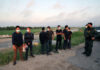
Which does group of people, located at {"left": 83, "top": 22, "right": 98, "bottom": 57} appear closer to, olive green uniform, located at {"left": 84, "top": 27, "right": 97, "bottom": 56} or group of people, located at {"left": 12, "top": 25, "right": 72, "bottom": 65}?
olive green uniform, located at {"left": 84, "top": 27, "right": 97, "bottom": 56}

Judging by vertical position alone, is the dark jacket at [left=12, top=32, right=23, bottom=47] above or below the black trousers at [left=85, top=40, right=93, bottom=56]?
above

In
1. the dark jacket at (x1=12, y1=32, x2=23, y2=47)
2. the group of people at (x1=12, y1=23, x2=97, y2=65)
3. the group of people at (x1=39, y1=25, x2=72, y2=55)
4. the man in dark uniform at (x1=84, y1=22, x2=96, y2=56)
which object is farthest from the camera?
the group of people at (x1=39, y1=25, x2=72, y2=55)

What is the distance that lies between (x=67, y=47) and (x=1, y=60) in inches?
214

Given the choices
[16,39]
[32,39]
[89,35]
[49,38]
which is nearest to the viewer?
[16,39]

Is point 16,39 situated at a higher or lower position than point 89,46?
higher

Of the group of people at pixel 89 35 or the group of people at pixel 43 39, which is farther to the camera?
the group of people at pixel 89 35

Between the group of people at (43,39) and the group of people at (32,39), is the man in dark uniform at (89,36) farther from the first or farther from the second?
the group of people at (32,39)

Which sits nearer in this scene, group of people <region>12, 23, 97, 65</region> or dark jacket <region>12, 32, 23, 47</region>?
dark jacket <region>12, 32, 23, 47</region>

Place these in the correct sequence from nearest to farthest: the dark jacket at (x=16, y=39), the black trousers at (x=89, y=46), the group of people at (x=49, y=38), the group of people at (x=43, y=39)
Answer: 1. the dark jacket at (x=16, y=39)
2. the group of people at (x=43, y=39)
3. the black trousers at (x=89, y=46)
4. the group of people at (x=49, y=38)

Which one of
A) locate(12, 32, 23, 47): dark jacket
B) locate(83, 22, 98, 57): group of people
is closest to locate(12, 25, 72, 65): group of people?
locate(12, 32, 23, 47): dark jacket

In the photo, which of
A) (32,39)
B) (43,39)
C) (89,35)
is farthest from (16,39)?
(89,35)

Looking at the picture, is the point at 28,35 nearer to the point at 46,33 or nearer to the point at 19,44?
the point at 19,44

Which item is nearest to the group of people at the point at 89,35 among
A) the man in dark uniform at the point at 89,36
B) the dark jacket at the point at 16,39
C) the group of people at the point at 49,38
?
the man in dark uniform at the point at 89,36

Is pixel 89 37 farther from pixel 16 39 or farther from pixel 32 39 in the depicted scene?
pixel 16 39
